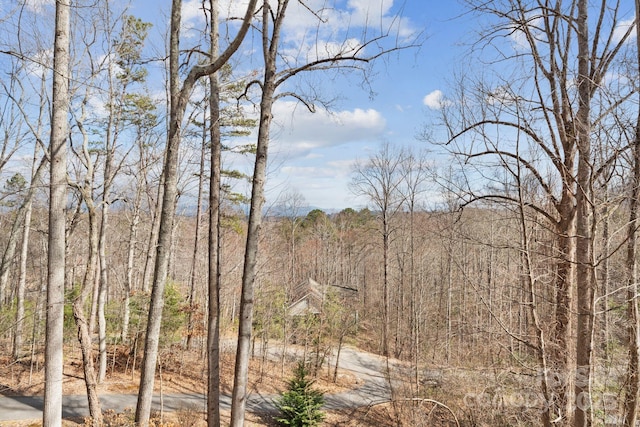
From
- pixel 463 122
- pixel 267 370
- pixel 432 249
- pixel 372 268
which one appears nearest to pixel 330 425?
pixel 267 370

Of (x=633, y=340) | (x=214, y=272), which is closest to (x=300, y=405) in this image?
(x=214, y=272)

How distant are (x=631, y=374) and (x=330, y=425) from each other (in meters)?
7.40

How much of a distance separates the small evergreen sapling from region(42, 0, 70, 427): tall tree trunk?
588 centimetres

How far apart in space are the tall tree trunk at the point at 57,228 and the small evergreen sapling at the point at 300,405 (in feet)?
19.3

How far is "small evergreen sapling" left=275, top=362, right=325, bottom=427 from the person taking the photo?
9.27 m

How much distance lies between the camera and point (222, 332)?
566 inches

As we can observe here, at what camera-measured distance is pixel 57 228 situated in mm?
4676

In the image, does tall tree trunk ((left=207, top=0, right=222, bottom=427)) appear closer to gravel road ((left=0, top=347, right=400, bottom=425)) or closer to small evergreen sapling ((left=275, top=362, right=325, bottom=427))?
gravel road ((left=0, top=347, right=400, bottom=425))

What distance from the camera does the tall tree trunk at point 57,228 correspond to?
177 inches

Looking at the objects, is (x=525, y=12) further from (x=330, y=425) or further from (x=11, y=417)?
(x=11, y=417)

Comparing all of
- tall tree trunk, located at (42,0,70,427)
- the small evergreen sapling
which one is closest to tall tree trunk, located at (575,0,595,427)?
tall tree trunk, located at (42,0,70,427)

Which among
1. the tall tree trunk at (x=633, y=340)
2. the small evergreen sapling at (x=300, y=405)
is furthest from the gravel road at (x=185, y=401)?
the tall tree trunk at (x=633, y=340)

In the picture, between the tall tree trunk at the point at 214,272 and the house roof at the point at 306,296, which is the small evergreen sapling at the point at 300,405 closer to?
the tall tree trunk at the point at 214,272

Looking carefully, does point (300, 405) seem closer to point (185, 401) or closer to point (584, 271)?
point (185, 401)
